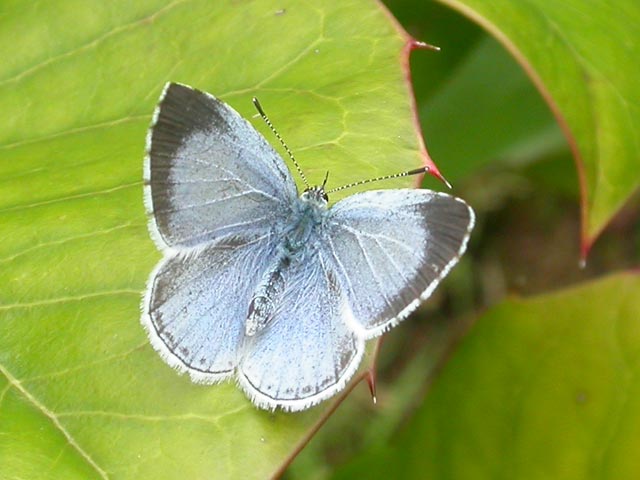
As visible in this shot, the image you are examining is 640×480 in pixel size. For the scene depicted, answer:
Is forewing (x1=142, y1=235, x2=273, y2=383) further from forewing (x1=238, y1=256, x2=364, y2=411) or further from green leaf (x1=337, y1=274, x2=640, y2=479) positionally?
green leaf (x1=337, y1=274, x2=640, y2=479)

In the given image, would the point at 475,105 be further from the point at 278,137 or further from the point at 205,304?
the point at 205,304

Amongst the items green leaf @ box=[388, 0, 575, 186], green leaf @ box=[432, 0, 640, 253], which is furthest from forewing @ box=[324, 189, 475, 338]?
green leaf @ box=[388, 0, 575, 186]

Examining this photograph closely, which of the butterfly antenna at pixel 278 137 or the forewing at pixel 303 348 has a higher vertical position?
the butterfly antenna at pixel 278 137

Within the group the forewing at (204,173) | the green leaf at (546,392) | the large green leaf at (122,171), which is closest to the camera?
the large green leaf at (122,171)

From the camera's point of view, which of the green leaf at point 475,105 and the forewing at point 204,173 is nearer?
the forewing at point 204,173

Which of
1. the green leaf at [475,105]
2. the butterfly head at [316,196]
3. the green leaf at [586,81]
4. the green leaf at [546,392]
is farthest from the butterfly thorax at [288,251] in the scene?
the green leaf at [475,105]

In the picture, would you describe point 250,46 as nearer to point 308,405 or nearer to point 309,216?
point 309,216

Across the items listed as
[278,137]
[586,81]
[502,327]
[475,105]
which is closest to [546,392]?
[502,327]

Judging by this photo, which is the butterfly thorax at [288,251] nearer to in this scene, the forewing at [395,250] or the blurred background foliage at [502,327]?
the forewing at [395,250]
